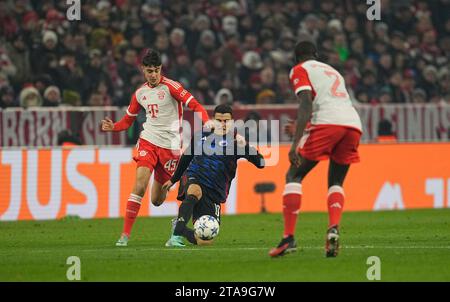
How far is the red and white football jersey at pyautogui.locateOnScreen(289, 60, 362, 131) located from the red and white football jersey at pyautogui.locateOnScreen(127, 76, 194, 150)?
320 cm

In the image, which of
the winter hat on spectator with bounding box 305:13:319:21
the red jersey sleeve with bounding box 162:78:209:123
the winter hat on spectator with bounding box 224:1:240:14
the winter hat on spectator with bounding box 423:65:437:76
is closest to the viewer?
the red jersey sleeve with bounding box 162:78:209:123

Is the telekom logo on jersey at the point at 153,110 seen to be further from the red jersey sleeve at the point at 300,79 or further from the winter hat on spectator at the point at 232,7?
the winter hat on spectator at the point at 232,7

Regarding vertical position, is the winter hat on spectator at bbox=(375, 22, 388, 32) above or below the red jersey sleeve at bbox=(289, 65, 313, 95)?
above

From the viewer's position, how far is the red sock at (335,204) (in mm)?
12102

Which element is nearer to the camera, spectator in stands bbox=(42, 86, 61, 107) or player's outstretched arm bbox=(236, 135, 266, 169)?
player's outstretched arm bbox=(236, 135, 266, 169)

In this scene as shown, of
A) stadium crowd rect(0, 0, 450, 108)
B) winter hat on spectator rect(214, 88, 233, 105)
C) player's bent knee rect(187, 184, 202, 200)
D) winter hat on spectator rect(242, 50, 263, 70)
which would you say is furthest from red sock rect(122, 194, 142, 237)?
winter hat on spectator rect(242, 50, 263, 70)

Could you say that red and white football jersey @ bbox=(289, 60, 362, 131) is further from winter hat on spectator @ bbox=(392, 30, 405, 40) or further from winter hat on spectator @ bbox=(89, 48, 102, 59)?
winter hat on spectator @ bbox=(392, 30, 405, 40)

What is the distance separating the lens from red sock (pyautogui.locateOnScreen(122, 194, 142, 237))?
577 inches

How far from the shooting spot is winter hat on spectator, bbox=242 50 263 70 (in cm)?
2599

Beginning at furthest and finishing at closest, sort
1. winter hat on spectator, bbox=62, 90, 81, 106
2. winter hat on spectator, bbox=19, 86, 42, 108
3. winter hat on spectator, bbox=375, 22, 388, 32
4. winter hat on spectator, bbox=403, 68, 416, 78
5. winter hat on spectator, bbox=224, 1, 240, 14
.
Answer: winter hat on spectator, bbox=375, 22, 388, 32, winter hat on spectator, bbox=403, 68, 416, 78, winter hat on spectator, bbox=224, 1, 240, 14, winter hat on spectator, bbox=62, 90, 81, 106, winter hat on spectator, bbox=19, 86, 42, 108

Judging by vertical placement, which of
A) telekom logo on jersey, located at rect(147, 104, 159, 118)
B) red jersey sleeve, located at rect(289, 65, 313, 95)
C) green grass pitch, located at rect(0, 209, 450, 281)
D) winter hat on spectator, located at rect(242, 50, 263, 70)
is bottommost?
green grass pitch, located at rect(0, 209, 450, 281)

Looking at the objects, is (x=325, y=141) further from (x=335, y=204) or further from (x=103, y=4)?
(x=103, y=4)

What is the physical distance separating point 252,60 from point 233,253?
1342cm
